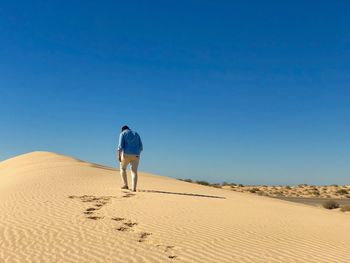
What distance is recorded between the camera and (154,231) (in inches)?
303

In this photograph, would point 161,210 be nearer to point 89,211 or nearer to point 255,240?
point 89,211

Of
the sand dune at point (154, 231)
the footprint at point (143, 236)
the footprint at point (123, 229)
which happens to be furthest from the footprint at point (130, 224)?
the footprint at point (143, 236)

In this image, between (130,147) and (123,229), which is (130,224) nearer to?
(123,229)

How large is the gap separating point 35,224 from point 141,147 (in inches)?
227

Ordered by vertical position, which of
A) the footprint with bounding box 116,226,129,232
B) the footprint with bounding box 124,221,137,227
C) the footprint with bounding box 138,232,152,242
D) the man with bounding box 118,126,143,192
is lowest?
the footprint with bounding box 138,232,152,242

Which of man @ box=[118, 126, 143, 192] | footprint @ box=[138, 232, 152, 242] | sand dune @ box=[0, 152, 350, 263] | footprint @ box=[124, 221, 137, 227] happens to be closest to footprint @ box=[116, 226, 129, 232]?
sand dune @ box=[0, 152, 350, 263]

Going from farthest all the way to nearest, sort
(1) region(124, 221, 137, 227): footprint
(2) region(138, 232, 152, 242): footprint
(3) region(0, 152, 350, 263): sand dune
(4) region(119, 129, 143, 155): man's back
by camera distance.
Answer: (4) region(119, 129, 143, 155): man's back
(1) region(124, 221, 137, 227): footprint
(2) region(138, 232, 152, 242): footprint
(3) region(0, 152, 350, 263): sand dune

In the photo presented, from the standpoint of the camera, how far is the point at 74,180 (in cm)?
1686

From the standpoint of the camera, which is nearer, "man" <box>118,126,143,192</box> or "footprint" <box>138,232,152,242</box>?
"footprint" <box>138,232,152,242</box>


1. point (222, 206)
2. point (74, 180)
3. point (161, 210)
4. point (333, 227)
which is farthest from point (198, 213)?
point (74, 180)

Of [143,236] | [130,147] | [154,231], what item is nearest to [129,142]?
[130,147]

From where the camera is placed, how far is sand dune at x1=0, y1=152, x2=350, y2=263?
6.29 m

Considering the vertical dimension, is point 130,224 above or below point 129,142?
below

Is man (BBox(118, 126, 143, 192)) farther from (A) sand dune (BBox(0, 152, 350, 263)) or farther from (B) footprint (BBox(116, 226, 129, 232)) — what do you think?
(B) footprint (BBox(116, 226, 129, 232))
